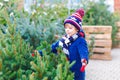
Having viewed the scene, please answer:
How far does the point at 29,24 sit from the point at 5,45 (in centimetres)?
180

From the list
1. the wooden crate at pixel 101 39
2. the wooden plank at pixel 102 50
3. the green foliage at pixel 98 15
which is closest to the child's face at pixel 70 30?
the wooden crate at pixel 101 39

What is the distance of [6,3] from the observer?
23.3ft

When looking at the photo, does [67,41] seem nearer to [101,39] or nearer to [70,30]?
[70,30]

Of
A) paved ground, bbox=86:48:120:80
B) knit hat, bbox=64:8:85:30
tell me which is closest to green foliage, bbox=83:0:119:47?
paved ground, bbox=86:48:120:80

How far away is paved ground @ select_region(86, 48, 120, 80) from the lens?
636cm

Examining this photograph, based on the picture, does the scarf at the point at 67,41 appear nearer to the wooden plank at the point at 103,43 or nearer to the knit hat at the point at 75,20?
the knit hat at the point at 75,20

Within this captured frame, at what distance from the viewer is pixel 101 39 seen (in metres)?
8.62

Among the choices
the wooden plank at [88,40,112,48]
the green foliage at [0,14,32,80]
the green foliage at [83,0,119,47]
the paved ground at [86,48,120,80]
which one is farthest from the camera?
the green foliage at [83,0,119,47]

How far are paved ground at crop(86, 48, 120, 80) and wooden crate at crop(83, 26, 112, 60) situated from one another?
28cm

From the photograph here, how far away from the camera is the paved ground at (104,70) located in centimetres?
636

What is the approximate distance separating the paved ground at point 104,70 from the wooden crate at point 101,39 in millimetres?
276

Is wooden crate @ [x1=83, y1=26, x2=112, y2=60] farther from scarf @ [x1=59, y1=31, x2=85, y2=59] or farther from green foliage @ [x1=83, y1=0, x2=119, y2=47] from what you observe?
scarf @ [x1=59, y1=31, x2=85, y2=59]

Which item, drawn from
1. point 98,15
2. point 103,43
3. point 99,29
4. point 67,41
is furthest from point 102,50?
point 67,41

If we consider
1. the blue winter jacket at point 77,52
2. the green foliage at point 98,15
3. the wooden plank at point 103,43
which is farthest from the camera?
the green foliage at point 98,15
